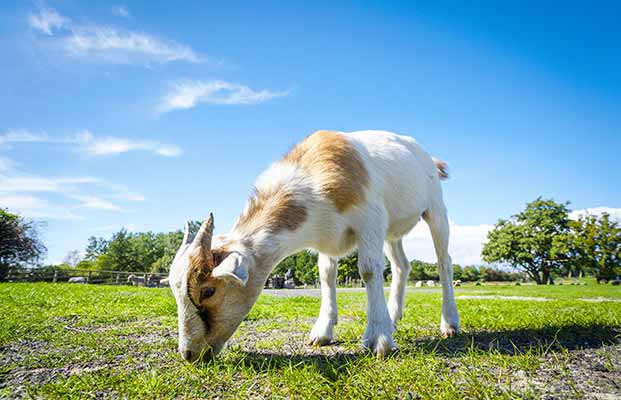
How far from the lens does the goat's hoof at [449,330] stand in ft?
15.4

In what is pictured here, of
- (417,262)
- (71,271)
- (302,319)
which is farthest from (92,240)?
(302,319)

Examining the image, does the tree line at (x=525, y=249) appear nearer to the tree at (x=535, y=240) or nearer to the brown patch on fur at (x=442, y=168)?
the tree at (x=535, y=240)

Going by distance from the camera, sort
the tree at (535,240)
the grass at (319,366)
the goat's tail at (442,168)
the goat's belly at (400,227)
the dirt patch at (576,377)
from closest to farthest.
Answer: the dirt patch at (576,377)
the grass at (319,366)
the goat's belly at (400,227)
the goat's tail at (442,168)
the tree at (535,240)

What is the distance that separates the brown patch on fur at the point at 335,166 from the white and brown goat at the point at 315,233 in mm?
11

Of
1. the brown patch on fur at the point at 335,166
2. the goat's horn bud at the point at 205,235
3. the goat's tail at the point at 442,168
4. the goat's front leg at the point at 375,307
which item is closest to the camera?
the goat's horn bud at the point at 205,235

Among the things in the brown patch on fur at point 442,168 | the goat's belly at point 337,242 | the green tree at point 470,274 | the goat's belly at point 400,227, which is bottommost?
the green tree at point 470,274

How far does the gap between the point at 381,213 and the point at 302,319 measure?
3403 millimetres

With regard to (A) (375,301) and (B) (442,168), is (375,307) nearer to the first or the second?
(A) (375,301)

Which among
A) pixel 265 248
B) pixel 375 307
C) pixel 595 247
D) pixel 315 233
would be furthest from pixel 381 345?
pixel 595 247

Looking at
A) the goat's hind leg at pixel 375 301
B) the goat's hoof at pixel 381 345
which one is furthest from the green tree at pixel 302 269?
the goat's hoof at pixel 381 345

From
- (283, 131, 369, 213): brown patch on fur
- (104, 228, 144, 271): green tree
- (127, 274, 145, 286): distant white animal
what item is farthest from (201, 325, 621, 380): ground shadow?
(104, 228, 144, 271): green tree

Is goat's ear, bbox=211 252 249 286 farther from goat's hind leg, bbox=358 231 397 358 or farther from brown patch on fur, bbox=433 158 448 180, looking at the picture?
brown patch on fur, bbox=433 158 448 180

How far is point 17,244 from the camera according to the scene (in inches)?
1499

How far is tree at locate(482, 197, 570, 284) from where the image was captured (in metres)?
53.0
